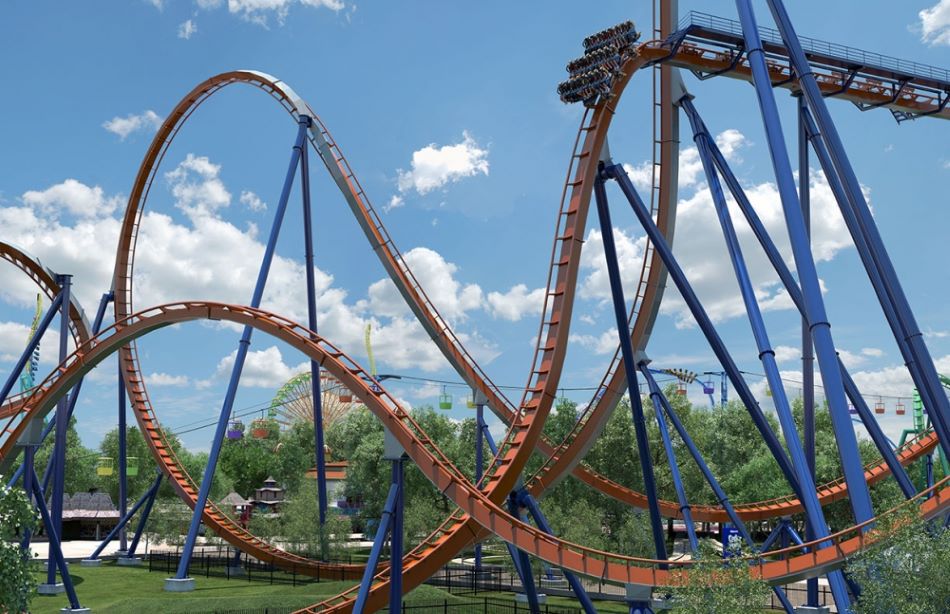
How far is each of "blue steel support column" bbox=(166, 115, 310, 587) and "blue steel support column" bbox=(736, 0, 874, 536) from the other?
1580cm

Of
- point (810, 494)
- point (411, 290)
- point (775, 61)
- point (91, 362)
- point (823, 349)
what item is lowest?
point (810, 494)

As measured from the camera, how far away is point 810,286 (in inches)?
615

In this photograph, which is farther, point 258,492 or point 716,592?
point 258,492

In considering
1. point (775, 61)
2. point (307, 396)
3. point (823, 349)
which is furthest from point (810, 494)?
point (307, 396)

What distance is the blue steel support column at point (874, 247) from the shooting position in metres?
17.0

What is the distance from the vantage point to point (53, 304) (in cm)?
2903

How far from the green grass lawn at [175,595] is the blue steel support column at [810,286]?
15691 millimetres

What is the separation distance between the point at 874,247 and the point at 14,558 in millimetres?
16379

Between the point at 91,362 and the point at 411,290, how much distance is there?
9608mm

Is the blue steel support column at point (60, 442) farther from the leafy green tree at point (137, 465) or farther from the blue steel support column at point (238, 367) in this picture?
the leafy green tree at point (137, 465)

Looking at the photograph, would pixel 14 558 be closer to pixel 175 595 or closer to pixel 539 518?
pixel 539 518

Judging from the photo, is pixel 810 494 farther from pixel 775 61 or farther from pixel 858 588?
pixel 775 61

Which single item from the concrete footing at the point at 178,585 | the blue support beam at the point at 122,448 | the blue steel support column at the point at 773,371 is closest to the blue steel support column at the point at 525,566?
the blue steel support column at the point at 773,371

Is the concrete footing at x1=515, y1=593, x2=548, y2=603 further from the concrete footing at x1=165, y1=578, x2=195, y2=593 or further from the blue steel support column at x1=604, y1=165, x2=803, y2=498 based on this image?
the blue steel support column at x1=604, y1=165, x2=803, y2=498
